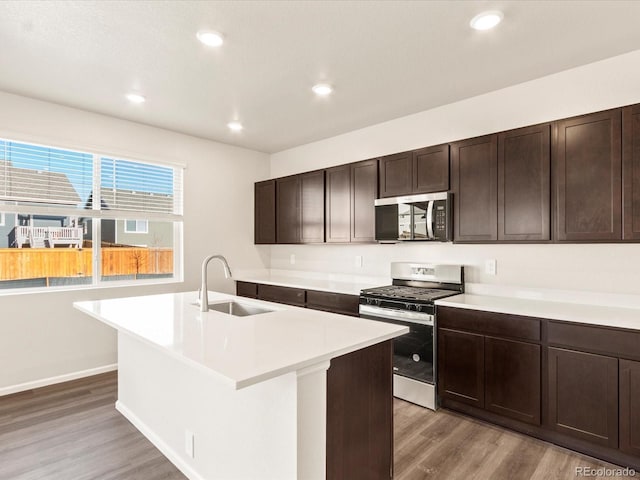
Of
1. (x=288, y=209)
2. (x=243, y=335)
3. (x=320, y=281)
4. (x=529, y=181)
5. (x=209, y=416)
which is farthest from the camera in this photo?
(x=288, y=209)

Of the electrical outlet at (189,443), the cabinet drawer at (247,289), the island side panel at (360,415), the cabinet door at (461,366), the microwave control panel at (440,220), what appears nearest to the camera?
the island side panel at (360,415)

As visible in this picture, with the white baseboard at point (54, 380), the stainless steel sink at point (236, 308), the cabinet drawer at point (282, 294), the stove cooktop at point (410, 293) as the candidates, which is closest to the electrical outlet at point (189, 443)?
the stainless steel sink at point (236, 308)

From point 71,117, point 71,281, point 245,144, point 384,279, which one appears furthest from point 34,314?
point 384,279

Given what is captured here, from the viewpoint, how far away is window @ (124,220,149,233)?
402 centimetres

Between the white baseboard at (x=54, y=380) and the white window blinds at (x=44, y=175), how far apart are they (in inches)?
65.3

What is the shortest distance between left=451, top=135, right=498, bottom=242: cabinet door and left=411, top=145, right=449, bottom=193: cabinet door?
69 mm

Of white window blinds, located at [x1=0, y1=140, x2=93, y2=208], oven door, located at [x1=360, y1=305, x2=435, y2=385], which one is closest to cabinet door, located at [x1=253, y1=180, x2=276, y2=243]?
white window blinds, located at [x1=0, y1=140, x2=93, y2=208]

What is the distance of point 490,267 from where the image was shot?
124 inches

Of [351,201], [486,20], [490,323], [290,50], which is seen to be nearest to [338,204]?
[351,201]

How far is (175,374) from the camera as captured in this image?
2.16 m

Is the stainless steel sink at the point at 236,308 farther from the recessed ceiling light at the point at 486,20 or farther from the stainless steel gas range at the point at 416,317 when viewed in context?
the recessed ceiling light at the point at 486,20

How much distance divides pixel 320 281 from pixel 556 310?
260 cm

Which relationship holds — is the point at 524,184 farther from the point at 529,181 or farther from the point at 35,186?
the point at 35,186

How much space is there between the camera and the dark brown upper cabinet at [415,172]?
3.17 meters
